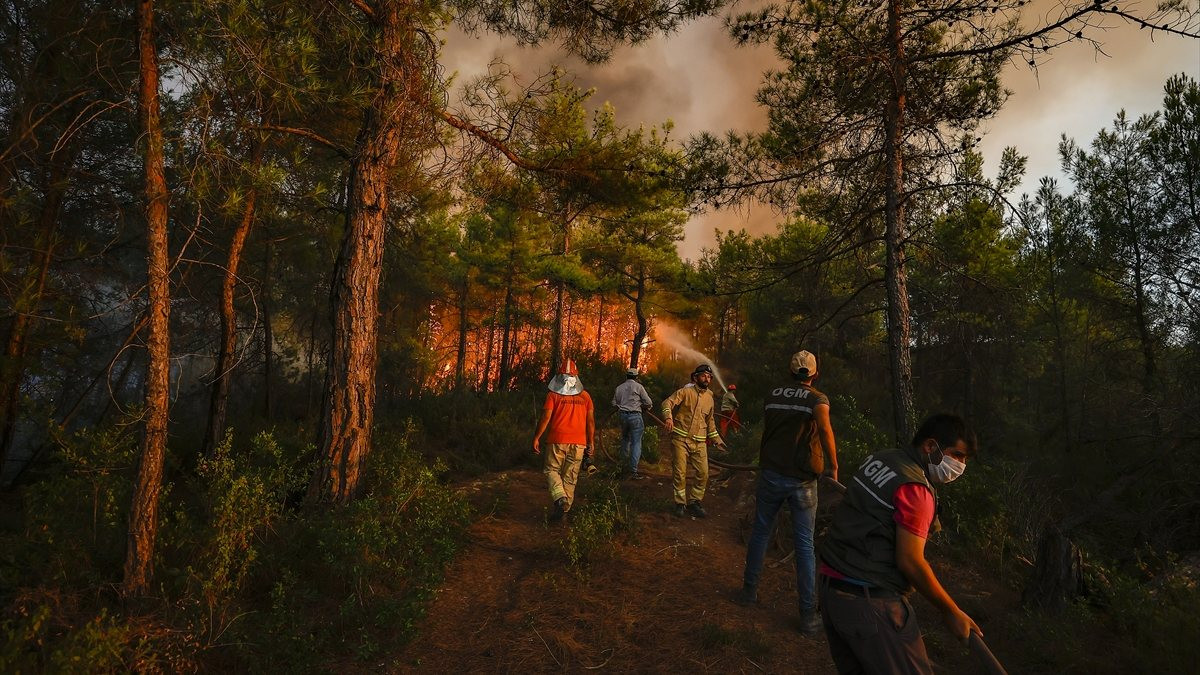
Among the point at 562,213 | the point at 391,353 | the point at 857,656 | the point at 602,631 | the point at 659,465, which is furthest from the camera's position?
the point at 391,353

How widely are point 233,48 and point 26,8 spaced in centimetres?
561

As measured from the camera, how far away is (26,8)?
23.0 ft

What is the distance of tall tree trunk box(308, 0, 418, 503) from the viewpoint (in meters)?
6.34

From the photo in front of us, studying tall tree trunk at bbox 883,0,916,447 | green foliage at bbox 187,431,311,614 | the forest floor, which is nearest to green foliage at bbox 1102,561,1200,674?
the forest floor

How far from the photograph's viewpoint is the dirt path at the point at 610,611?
167 inches

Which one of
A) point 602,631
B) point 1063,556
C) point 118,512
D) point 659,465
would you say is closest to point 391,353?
point 659,465

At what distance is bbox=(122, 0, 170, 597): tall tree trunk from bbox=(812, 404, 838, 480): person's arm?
15.9ft

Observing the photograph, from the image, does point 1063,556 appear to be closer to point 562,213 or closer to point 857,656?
point 857,656

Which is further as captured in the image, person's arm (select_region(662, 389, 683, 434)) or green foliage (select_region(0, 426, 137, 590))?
person's arm (select_region(662, 389, 683, 434))

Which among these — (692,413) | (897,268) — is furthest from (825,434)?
(897,268)

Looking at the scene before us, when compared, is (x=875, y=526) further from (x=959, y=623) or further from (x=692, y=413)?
(x=692, y=413)

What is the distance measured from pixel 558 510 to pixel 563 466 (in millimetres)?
523

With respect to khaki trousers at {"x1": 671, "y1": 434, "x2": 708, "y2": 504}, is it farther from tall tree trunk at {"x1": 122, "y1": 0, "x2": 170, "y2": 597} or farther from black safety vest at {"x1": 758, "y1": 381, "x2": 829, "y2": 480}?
tall tree trunk at {"x1": 122, "y1": 0, "x2": 170, "y2": 597}

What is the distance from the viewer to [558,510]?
6.90 m
